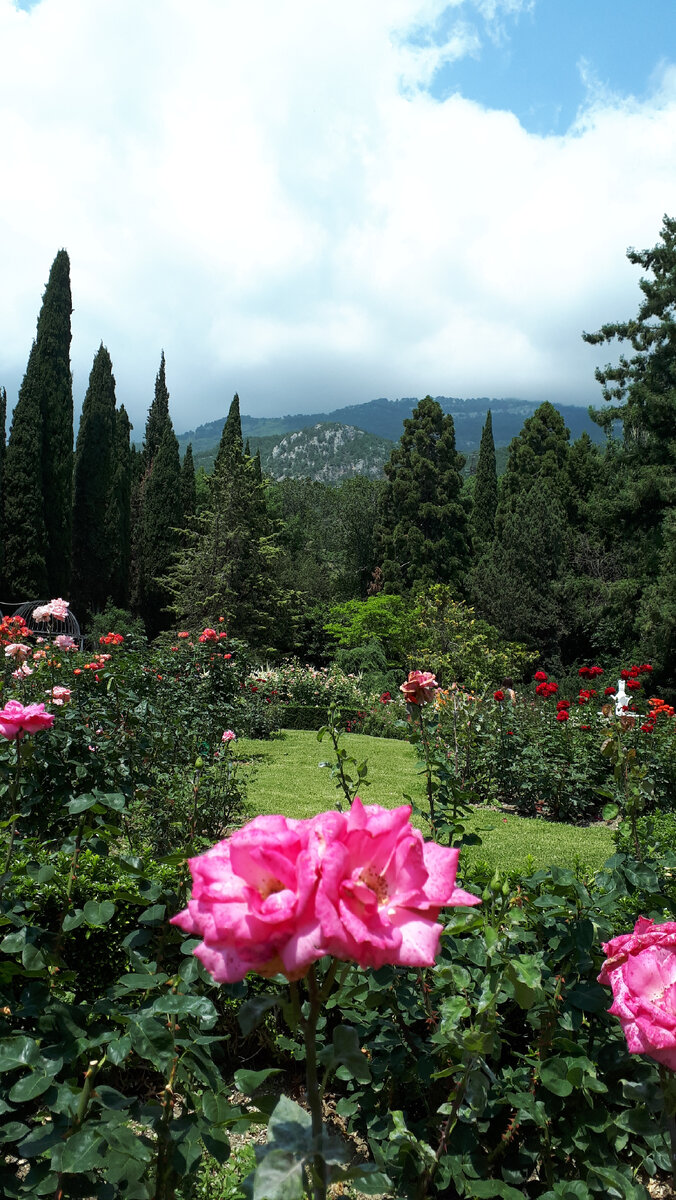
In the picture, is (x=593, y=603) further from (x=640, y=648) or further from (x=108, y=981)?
(x=108, y=981)

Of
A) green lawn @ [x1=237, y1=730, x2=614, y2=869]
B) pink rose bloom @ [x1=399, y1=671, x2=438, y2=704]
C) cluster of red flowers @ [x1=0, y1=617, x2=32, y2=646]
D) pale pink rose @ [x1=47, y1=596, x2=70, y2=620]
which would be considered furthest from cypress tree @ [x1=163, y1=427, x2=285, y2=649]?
pink rose bloom @ [x1=399, y1=671, x2=438, y2=704]

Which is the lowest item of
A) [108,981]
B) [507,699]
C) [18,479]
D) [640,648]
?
[640,648]

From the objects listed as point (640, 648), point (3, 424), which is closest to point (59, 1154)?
point (640, 648)

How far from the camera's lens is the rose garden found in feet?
2.12

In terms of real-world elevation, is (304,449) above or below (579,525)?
above

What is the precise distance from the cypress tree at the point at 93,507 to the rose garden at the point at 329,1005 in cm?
1948

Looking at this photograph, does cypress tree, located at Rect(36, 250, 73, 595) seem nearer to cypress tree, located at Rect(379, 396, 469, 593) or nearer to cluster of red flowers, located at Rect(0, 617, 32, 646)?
cypress tree, located at Rect(379, 396, 469, 593)

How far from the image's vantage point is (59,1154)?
0.95 metres

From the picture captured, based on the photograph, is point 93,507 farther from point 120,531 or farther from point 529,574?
point 529,574

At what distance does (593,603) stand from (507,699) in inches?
462

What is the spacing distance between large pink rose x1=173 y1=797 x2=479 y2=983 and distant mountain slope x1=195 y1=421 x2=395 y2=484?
138m

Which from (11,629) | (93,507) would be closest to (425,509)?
(93,507)

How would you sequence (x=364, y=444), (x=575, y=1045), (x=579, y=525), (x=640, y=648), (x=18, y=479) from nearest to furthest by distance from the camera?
(x=575, y=1045)
(x=640, y=648)
(x=18, y=479)
(x=579, y=525)
(x=364, y=444)

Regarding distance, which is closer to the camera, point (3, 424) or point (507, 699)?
point (507, 699)
